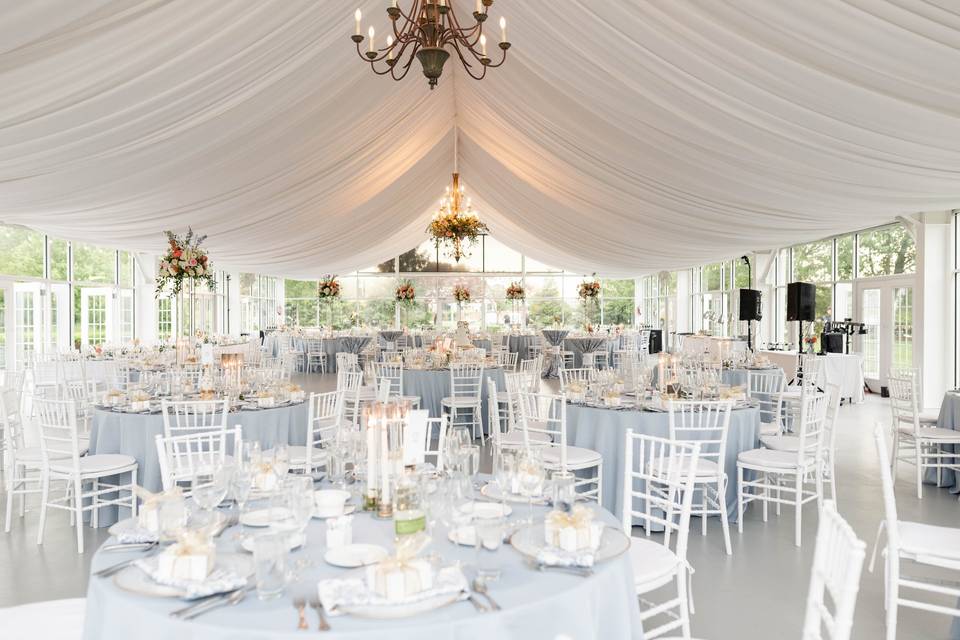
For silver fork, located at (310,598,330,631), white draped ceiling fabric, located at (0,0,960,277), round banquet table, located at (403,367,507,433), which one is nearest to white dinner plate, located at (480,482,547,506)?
silver fork, located at (310,598,330,631)

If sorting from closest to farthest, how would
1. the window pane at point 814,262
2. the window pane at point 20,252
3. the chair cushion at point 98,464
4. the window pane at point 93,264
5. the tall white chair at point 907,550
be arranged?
1. the tall white chair at point 907,550
2. the chair cushion at point 98,464
3. the window pane at point 20,252
4. the window pane at point 93,264
5. the window pane at point 814,262

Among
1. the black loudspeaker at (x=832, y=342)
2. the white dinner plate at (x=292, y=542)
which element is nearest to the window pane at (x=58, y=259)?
the white dinner plate at (x=292, y=542)

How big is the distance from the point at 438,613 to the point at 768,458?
399cm

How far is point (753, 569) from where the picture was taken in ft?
14.6

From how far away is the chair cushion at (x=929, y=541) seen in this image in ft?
11.0

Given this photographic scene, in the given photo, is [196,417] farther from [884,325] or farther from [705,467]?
[884,325]

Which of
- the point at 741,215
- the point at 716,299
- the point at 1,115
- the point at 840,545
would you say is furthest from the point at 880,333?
the point at 1,115

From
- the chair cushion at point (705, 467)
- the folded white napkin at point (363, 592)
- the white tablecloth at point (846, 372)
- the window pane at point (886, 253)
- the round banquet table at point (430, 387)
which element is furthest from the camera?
the window pane at point (886, 253)

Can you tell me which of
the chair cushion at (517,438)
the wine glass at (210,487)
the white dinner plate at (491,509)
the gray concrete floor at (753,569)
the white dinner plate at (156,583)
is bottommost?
the gray concrete floor at (753,569)

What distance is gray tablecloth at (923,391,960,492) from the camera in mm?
6430

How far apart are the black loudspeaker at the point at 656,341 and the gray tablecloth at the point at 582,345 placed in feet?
11.3

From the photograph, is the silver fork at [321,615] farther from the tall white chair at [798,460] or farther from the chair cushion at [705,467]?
the tall white chair at [798,460]

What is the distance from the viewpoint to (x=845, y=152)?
189 inches

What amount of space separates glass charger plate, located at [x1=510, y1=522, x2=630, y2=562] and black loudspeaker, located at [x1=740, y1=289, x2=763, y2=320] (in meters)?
11.1
